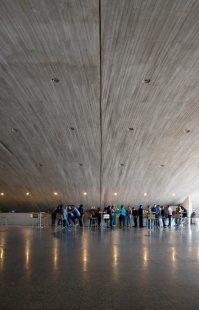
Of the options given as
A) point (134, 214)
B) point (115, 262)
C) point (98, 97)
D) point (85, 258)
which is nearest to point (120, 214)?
point (134, 214)

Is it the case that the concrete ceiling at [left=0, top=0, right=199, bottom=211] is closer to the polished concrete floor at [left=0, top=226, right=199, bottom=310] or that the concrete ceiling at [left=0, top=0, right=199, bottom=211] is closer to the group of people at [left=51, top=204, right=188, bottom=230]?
the group of people at [left=51, top=204, right=188, bottom=230]

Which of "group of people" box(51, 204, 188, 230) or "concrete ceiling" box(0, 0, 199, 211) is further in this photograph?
"group of people" box(51, 204, 188, 230)

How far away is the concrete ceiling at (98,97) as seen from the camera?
6246 millimetres

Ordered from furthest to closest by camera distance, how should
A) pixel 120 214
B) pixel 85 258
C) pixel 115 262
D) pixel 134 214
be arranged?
pixel 134 214
pixel 120 214
pixel 85 258
pixel 115 262

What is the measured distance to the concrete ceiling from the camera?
625cm

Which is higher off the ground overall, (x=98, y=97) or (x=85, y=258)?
(x=98, y=97)

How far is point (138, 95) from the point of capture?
29.9ft

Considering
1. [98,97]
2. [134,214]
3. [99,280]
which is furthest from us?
[134,214]

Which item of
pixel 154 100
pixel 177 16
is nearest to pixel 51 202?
pixel 154 100

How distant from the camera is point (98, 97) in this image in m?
9.24

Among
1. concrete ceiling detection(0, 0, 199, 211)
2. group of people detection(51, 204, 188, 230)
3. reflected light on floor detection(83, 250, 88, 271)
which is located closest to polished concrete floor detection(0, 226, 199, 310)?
reflected light on floor detection(83, 250, 88, 271)

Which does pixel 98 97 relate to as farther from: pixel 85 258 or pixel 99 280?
pixel 99 280

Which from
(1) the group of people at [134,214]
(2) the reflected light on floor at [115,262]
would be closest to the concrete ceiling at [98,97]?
(1) the group of people at [134,214]

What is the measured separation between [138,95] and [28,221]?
10.4 meters
